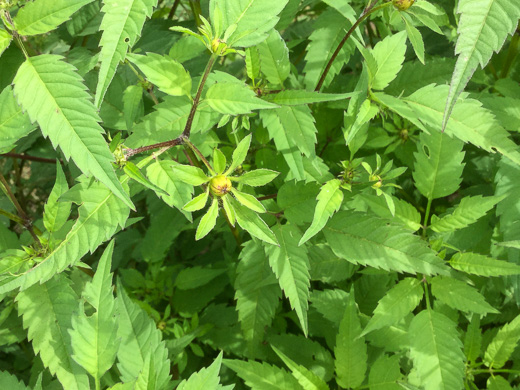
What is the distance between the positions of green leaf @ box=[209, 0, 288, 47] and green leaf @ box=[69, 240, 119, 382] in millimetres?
688

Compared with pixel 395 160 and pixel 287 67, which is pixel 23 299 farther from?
pixel 395 160

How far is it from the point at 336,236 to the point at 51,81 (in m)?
0.92

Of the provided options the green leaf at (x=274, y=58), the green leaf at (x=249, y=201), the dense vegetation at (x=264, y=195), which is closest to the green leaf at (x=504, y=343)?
the dense vegetation at (x=264, y=195)

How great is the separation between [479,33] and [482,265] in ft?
2.80

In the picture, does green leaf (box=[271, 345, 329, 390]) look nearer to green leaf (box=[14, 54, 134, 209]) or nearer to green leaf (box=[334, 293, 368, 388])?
green leaf (box=[334, 293, 368, 388])

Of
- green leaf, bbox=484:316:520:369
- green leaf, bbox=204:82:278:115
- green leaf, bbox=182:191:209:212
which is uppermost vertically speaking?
green leaf, bbox=204:82:278:115

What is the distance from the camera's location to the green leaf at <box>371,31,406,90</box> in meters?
1.40

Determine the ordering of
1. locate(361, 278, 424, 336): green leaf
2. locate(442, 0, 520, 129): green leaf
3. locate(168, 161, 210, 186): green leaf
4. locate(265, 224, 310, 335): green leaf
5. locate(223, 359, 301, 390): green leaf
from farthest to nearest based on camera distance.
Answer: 1. locate(223, 359, 301, 390): green leaf
2. locate(361, 278, 424, 336): green leaf
3. locate(265, 224, 310, 335): green leaf
4. locate(168, 161, 210, 186): green leaf
5. locate(442, 0, 520, 129): green leaf

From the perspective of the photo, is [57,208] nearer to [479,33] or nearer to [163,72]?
[163,72]

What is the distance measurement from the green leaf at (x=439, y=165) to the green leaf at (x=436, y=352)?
0.45 metres

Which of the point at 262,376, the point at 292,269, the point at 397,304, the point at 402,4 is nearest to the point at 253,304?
the point at 262,376

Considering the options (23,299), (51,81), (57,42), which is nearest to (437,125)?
(51,81)

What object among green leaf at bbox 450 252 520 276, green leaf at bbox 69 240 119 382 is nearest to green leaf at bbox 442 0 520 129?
green leaf at bbox 450 252 520 276

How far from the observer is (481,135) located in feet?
4.49
